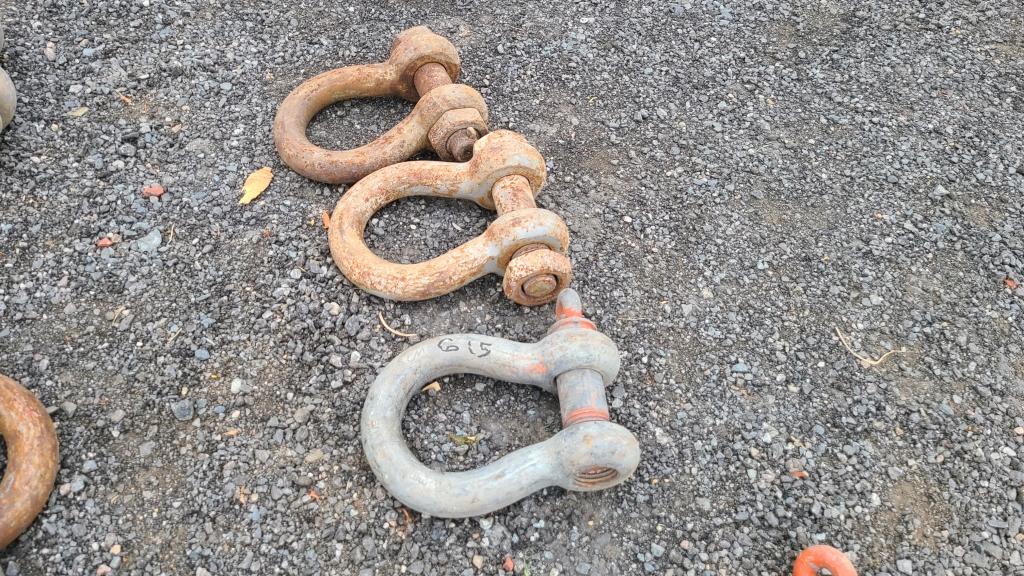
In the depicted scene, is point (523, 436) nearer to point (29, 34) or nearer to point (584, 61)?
point (584, 61)

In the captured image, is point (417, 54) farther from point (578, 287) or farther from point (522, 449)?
point (522, 449)

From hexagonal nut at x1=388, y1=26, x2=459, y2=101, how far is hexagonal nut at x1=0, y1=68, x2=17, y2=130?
5.91 ft

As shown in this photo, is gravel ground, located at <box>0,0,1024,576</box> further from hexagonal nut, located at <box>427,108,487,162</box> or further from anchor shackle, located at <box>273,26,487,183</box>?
hexagonal nut, located at <box>427,108,487,162</box>

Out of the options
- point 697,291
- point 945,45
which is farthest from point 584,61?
point 945,45

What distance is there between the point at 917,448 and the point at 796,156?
167 centimetres

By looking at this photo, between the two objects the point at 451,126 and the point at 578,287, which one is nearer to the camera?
the point at 578,287

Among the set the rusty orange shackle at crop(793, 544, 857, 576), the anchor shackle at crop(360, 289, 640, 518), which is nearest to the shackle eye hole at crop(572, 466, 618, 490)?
the anchor shackle at crop(360, 289, 640, 518)

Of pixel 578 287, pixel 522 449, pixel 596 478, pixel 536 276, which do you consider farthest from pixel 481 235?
pixel 596 478

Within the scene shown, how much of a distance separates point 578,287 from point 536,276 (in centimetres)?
40

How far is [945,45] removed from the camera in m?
4.39

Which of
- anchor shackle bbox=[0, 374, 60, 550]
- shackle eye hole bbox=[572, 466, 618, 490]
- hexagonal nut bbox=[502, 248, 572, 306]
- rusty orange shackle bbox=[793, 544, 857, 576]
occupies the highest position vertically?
hexagonal nut bbox=[502, 248, 572, 306]

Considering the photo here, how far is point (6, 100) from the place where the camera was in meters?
3.37

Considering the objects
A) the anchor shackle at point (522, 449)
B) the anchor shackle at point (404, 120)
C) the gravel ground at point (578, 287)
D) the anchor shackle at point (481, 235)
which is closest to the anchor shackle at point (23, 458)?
the gravel ground at point (578, 287)

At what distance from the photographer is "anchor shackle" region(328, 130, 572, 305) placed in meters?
2.86
